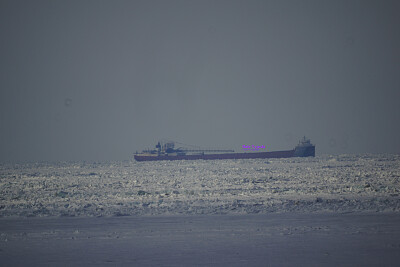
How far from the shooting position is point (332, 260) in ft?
33.7

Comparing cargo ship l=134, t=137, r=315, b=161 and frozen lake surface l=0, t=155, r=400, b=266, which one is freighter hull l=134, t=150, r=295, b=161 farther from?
frozen lake surface l=0, t=155, r=400, b=266

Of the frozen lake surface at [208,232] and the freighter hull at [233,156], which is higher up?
the freighter hull at [233,156]

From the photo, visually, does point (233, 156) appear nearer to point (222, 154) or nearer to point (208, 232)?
point (222, 154)

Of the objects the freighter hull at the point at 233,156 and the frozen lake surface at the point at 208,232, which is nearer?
the frozen lake surface at the point at 208,232

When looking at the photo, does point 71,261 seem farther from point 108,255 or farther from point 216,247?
point 216,247

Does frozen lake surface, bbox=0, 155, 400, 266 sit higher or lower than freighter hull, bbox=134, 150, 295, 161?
lower

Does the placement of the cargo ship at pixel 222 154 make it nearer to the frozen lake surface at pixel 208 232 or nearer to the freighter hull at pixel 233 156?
the freighter hull at pixel 233 156

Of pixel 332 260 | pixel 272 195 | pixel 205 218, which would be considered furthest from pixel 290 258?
pixel 272 195

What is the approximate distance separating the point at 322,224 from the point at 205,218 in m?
4.47

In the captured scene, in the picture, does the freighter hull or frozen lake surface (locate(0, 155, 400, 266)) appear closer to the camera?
frozen lake surface (locate(0, 155, 400, 266))

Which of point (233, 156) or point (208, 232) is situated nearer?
point (208, 232)

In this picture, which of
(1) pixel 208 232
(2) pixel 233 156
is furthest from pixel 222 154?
(1) pixel 208 232

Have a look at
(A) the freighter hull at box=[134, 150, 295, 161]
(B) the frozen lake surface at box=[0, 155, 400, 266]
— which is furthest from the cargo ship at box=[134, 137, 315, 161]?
(B) the frozen lake surface at box=[0, 155, 400, 266]

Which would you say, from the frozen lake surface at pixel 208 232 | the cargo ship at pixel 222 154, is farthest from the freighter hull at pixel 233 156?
the frozen lake surface at pixel 208 232
